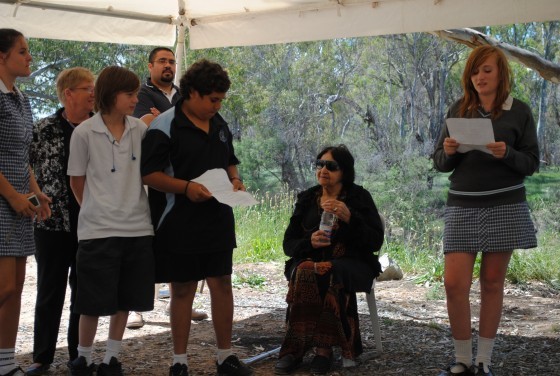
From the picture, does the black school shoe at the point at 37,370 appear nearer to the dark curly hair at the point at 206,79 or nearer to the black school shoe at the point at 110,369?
the black school shoe at the point at 110,369

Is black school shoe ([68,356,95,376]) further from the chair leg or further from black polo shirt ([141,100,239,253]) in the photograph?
the chair leg

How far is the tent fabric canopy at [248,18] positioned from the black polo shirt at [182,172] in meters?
2.26

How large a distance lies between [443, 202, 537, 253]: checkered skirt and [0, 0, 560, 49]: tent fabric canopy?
65.5 inches

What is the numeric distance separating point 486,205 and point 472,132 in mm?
417

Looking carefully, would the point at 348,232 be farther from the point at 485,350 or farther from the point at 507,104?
the point at 507,104

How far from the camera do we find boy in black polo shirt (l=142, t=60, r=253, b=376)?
4.04m

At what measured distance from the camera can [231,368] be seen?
436 cm

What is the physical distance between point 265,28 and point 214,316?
2.99 metres

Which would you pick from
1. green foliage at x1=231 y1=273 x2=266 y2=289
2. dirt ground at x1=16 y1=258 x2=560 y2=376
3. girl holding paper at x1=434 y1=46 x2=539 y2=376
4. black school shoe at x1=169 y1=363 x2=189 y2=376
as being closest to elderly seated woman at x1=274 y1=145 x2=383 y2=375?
dirt ground at x1=16 y1=258 x2=560 y2=376

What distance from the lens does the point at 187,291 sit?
4145 mm

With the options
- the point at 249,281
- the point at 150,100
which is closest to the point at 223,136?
the point at 150,100

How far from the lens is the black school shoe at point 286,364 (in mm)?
4656

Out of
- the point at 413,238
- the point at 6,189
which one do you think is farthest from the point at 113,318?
the point at 413,238

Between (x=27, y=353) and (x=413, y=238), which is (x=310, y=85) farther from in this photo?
(x=27, y=353)
